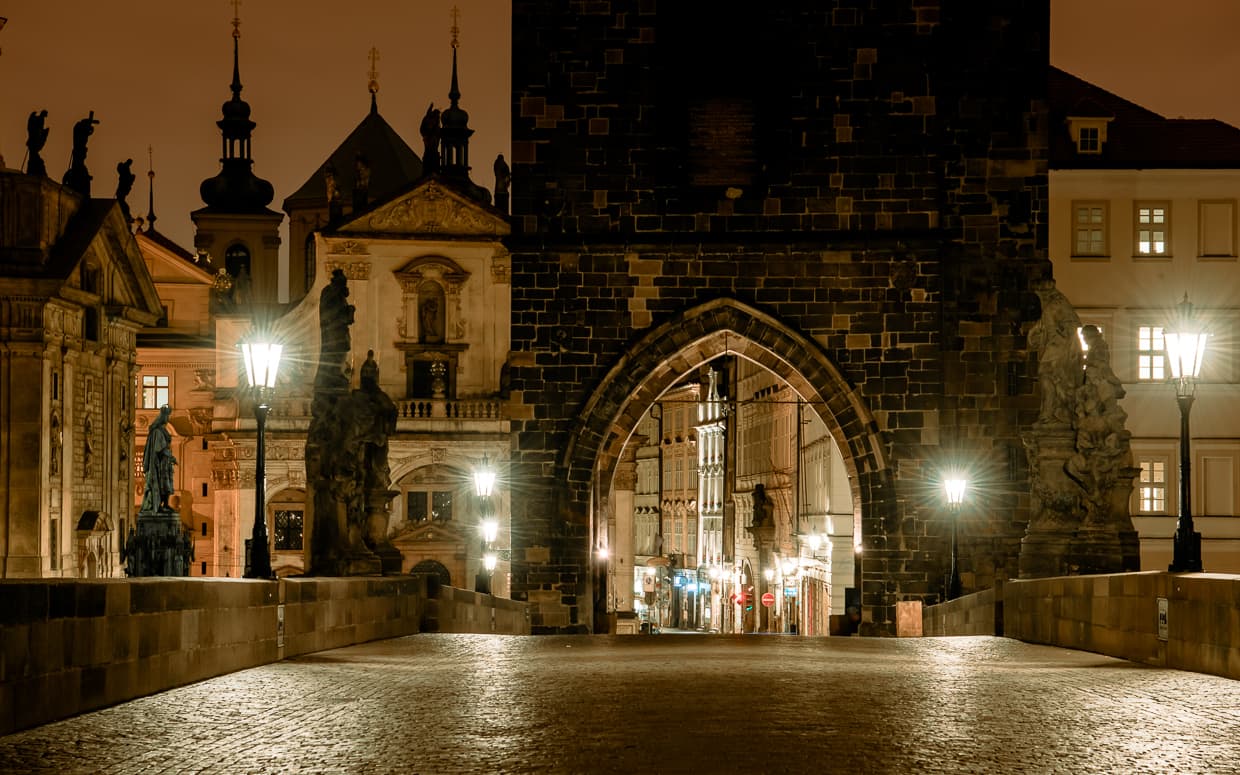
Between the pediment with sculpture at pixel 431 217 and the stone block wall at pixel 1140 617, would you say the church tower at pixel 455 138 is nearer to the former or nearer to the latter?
the pediment with sculpture at pixel 431 217

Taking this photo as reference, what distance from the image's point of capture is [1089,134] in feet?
142

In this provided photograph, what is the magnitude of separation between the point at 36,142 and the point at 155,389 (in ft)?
78.3

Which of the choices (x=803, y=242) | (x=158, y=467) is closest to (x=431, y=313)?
(x=158, y=467)

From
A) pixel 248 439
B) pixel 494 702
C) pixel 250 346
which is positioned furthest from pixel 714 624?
pixel 494 702

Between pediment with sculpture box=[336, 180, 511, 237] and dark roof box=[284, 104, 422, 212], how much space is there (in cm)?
2141

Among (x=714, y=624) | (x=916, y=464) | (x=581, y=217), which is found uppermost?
(x=581, y=217)

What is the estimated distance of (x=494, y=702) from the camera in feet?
39.6

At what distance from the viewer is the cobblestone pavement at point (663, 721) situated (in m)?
9.20

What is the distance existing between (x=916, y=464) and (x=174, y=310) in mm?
46888

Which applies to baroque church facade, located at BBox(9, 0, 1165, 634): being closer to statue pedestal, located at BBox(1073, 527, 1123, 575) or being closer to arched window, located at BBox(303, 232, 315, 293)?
statue pedestal, located at BBox(1073, 527, 1123, 575)

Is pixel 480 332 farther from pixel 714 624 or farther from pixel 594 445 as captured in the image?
pixel 594 445

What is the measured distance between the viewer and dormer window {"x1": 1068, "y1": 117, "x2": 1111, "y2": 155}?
4312 cm

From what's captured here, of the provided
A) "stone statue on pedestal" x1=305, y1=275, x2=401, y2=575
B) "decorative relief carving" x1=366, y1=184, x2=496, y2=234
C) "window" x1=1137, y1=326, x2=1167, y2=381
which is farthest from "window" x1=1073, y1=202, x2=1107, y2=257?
"stone statue on pedestal" x1=305, y1=275, x2=401, y2=575

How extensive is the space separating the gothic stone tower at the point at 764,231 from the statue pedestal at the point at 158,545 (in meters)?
5.18
